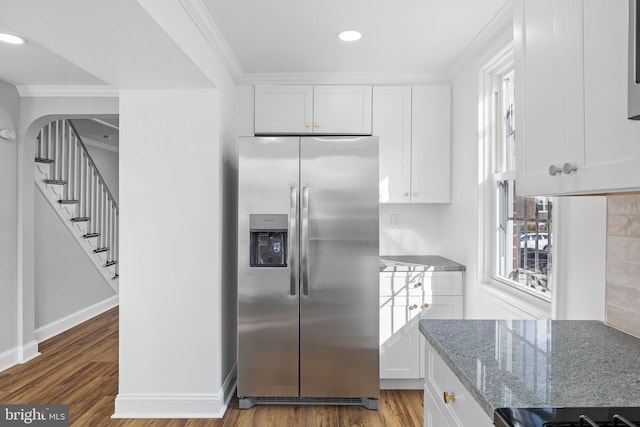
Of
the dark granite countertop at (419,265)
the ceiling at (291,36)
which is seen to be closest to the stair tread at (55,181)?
the ceiling at (291,36)

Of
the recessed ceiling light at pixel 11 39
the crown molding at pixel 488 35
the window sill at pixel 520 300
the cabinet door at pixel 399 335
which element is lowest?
the cabinet door at pixel 399 335

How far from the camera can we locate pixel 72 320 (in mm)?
4812

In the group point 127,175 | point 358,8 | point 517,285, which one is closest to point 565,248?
point 517,285

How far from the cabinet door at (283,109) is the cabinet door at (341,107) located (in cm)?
6

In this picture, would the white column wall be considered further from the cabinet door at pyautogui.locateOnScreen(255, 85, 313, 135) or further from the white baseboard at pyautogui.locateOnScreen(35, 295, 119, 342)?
the white baseboard at pyautogui.locateOnScreen(35, 295, 119, 342)

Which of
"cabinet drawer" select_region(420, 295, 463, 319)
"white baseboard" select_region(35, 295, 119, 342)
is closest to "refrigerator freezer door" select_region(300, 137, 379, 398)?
"cabinet drawer" select_region(420, 295, 463, 319)

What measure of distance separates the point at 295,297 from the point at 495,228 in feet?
4.56

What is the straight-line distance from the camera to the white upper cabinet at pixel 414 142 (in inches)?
134

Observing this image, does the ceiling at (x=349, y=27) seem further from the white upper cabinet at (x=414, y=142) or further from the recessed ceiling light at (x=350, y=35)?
the white upper cabinet at (x=414, y=142)

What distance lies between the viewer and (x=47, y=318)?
441 cm

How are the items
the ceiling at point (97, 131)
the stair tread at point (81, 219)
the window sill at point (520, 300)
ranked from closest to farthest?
the window sill at point (520, 300) → the stair tread at point (81, 219) → the ceiling at point (97, 131)

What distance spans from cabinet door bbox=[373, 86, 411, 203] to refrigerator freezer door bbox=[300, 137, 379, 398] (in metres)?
0.59

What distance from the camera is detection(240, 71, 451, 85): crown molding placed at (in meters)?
3.36

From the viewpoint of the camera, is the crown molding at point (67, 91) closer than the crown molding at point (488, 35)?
No
